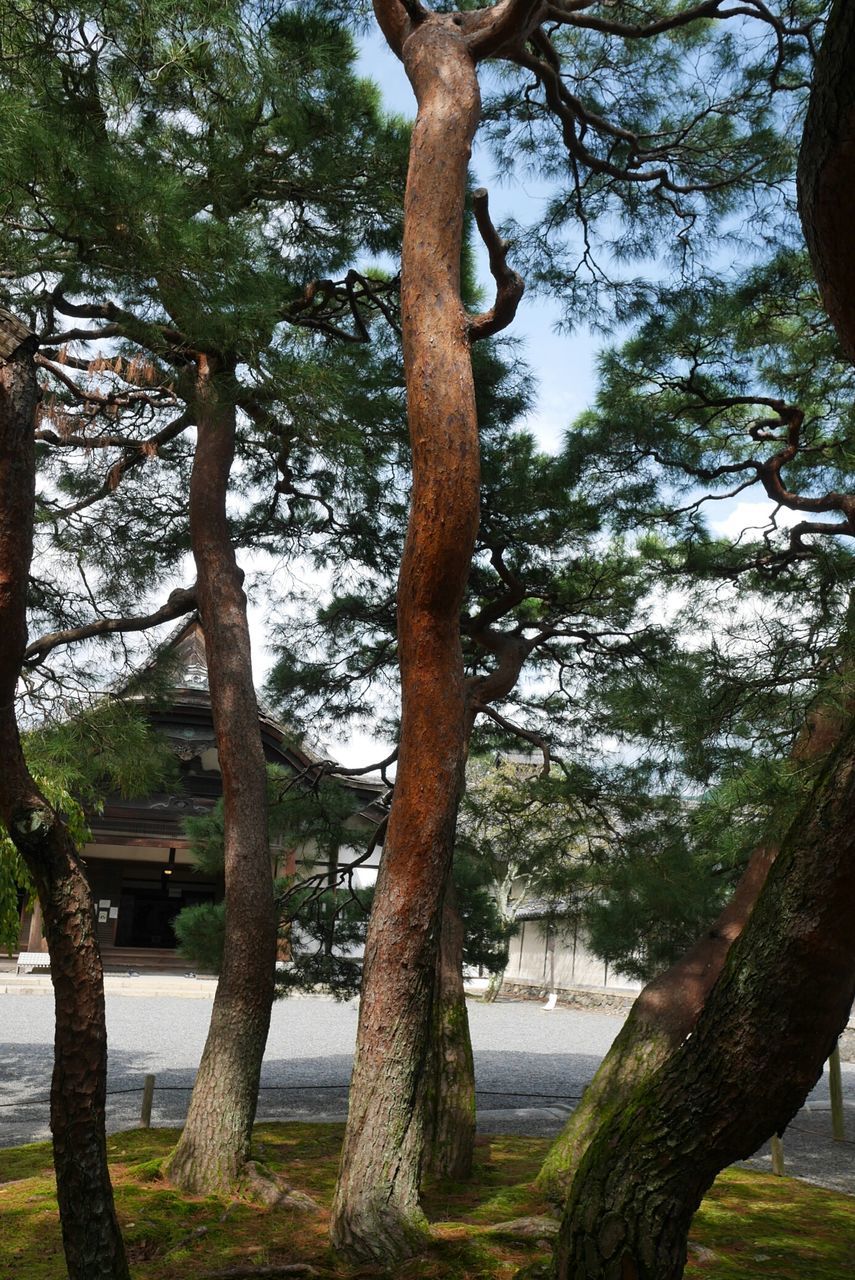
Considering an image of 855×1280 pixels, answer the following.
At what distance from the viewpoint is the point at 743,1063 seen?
2059 mm

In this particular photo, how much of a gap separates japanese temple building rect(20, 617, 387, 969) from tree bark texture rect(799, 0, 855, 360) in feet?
40.7

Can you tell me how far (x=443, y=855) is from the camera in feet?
12.8

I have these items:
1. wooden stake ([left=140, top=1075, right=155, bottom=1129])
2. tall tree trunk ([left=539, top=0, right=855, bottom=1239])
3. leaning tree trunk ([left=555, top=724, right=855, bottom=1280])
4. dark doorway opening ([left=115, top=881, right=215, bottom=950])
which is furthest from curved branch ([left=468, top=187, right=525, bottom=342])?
dark doorway opening ([left=115, top=881, right=215, bottom=950])

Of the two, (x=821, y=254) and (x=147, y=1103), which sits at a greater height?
(x=821, y=254)

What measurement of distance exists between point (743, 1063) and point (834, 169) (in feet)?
5.27

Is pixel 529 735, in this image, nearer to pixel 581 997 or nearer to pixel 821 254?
pixel 821 254

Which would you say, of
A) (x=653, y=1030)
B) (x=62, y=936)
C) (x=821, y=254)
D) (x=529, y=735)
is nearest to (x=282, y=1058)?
(x=529, y=735)

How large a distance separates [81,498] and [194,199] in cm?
309

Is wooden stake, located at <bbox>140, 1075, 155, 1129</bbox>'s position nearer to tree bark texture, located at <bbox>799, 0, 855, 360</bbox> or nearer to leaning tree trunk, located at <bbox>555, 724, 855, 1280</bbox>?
leaning tree trunk, located at <bbox>555, 724, 855, 1280</bbox>

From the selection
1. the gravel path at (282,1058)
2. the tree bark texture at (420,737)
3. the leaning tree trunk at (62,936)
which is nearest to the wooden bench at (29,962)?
the gravel path at (282,1058)

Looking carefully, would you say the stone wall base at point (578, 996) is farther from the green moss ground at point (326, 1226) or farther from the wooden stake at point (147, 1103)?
the green moss ground at point (326, 1226)

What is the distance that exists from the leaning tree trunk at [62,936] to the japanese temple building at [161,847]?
10.8 meters

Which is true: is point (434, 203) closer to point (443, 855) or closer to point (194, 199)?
point (194, 199)

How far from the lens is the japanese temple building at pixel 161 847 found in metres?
14.8
